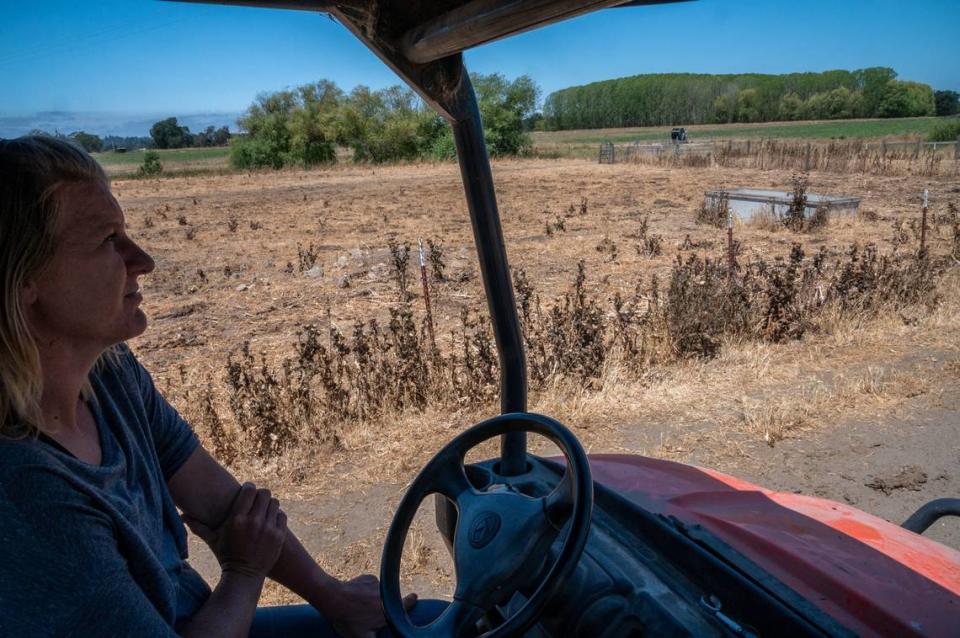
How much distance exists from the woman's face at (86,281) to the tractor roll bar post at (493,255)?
77cm

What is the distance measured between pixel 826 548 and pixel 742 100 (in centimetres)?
10048

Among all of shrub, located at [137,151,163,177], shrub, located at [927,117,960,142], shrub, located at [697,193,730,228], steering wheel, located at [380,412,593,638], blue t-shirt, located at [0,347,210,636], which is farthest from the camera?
shrub, located at [137,151,163,177]

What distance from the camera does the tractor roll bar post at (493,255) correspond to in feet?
5.89

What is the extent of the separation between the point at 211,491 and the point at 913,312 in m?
6.73

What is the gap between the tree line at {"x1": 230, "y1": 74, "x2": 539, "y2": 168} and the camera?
4894 cm

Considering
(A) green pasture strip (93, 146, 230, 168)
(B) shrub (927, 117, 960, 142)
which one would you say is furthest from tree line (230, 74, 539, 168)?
(B) shrub (927, 117, 960, 142)

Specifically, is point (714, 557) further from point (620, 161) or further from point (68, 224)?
point (620, 161)

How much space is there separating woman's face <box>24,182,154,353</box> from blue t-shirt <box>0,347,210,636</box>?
21 centimetres

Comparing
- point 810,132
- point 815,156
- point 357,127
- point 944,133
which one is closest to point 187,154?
point 357,127

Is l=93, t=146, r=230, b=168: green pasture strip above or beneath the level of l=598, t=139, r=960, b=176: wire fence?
above

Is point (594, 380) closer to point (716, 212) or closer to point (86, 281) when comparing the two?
point (86, 281)

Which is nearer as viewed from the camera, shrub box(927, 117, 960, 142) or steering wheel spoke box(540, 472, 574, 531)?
steering wheel spoke box(540, 472, 574, 531)

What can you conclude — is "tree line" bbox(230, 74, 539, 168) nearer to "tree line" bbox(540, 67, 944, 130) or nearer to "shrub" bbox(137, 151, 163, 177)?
"shrub" bbox(137, 151, 163, 177)

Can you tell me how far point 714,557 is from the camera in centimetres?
149
